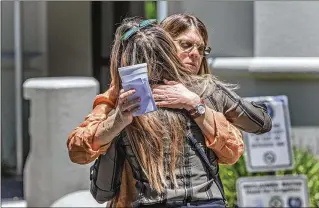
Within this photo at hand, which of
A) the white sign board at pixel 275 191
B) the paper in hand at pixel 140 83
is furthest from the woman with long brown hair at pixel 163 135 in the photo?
the white sign board at pixel 275 191

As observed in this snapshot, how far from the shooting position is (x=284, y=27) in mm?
6551

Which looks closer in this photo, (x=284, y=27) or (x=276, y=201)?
(x=276, y=201)

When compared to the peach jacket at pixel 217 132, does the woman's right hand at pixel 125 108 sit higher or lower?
higher

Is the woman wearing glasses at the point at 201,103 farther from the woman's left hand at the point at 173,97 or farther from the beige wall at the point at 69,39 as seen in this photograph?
the beige wall at the point at 69,39

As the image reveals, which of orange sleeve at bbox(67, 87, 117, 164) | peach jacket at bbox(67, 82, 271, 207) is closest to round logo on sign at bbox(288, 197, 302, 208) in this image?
peach jacket at bbox(67, 82, 271, 207)

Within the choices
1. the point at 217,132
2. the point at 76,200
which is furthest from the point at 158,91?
the point at 76,200

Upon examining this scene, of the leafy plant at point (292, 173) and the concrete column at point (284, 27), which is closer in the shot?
the leafy plant at point (292, 173)

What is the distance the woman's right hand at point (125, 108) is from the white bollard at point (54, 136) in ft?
11.6

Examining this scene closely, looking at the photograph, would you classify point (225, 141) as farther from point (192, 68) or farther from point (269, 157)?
point (269, 157)

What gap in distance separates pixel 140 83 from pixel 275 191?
2.91m

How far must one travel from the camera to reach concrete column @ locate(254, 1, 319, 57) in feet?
21.0

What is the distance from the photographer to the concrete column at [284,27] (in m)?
6.39

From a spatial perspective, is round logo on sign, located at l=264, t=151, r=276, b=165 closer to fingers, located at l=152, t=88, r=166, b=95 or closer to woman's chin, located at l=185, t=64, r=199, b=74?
woman's chin, located at l=185, t=64, r=199, b=74

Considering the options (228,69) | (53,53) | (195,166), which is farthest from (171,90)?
(53,53)
